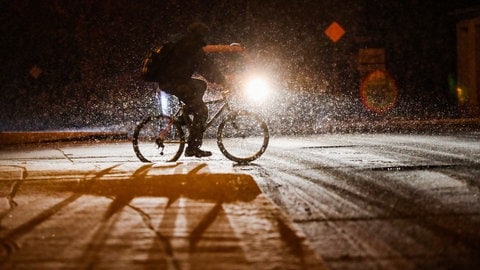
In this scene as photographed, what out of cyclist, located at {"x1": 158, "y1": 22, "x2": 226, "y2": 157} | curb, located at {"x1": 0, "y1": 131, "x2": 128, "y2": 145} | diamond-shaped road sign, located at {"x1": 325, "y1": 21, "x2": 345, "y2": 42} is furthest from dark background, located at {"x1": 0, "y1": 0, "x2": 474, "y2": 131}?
cyclist, located at {"x1": 158, "y1": 22, "x2": 226, "y2": 157}

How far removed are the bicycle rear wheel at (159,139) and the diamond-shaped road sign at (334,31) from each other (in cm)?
1484

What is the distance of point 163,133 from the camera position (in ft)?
27.0

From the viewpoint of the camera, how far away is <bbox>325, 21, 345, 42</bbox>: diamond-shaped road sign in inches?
869

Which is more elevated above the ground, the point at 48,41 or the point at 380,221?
the point at 48,41

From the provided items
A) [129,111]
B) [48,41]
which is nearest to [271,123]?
[129,111]

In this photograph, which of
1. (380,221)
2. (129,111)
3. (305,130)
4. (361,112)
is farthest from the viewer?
(129,111)

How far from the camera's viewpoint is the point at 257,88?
545 inches

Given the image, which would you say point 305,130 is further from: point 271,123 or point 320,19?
point 320,19

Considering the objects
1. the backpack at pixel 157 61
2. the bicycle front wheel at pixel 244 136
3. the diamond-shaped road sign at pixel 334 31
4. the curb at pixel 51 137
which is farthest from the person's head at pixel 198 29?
the diamond-shaped road sign at pixel 334 31

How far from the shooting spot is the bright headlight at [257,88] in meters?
13.8

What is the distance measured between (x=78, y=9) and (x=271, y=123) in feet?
60.7

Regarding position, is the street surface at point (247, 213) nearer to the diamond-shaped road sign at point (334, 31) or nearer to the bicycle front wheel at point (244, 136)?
the bicycle front wheel at point (244, 136)

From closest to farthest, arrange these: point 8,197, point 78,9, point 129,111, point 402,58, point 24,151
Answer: point 8,197 < point 24,151 < point 402,58 < point 129,111 < point 78,9

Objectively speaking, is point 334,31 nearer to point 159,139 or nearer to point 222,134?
point 222,134
